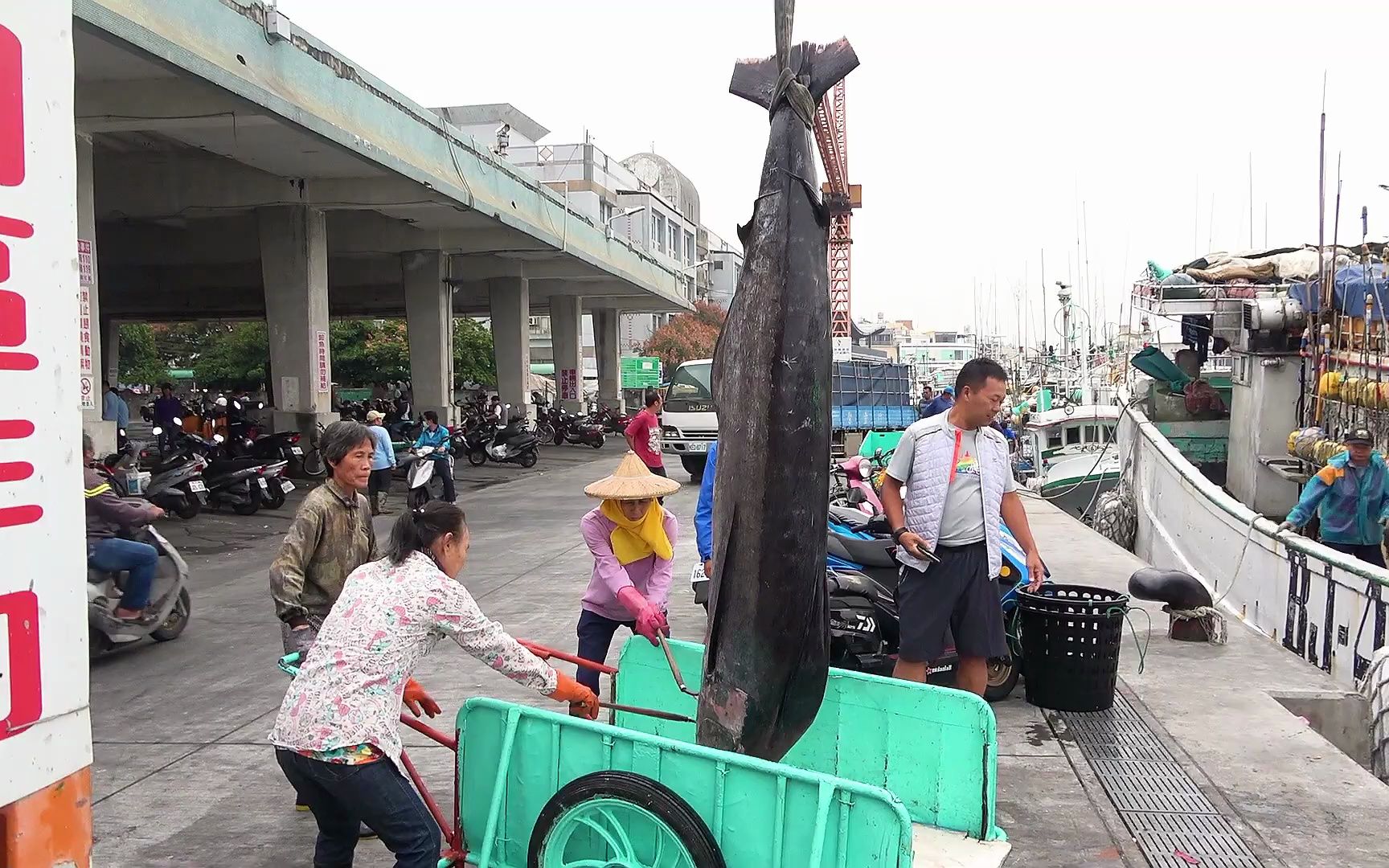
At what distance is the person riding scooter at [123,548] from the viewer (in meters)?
6.42

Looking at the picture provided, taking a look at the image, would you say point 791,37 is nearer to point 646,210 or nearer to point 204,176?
point 204,176

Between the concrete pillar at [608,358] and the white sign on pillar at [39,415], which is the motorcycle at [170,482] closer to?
the white sign on pillar at [39,415]

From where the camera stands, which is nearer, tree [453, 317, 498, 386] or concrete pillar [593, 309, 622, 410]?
concrete pillar [593, 309, 622, 410]

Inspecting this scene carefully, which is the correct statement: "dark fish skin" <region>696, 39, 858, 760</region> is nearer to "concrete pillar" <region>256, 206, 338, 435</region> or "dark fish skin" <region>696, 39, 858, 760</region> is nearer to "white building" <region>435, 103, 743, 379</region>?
"concrete pillar" <region>256, 206, 338, 435</region>

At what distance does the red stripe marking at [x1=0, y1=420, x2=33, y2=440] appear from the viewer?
5.37 feet

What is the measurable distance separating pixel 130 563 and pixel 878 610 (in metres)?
4.67

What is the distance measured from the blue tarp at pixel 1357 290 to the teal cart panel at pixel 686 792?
9351 mm

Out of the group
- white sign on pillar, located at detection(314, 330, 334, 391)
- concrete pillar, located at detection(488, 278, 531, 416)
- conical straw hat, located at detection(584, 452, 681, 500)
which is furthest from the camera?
concrete pillar, located at detection(488, 278, 531, 416)

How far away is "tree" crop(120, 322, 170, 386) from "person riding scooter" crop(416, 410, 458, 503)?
123ft

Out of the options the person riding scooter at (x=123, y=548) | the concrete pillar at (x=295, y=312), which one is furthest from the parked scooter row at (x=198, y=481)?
the person riding scooter at (x=123, y=548)

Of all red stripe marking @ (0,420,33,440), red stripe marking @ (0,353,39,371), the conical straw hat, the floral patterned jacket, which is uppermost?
red stripe marking @ (0,353,39,371)

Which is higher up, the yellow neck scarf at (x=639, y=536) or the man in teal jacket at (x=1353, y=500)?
the yellow neck scarf at (x=639, y=536)

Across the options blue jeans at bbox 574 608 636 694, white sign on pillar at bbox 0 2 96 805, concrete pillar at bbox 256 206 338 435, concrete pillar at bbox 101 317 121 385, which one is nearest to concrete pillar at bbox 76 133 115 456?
concrete pillar at bbox 256 206 338 435

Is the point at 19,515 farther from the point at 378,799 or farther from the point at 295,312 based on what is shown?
the point at 295,312
